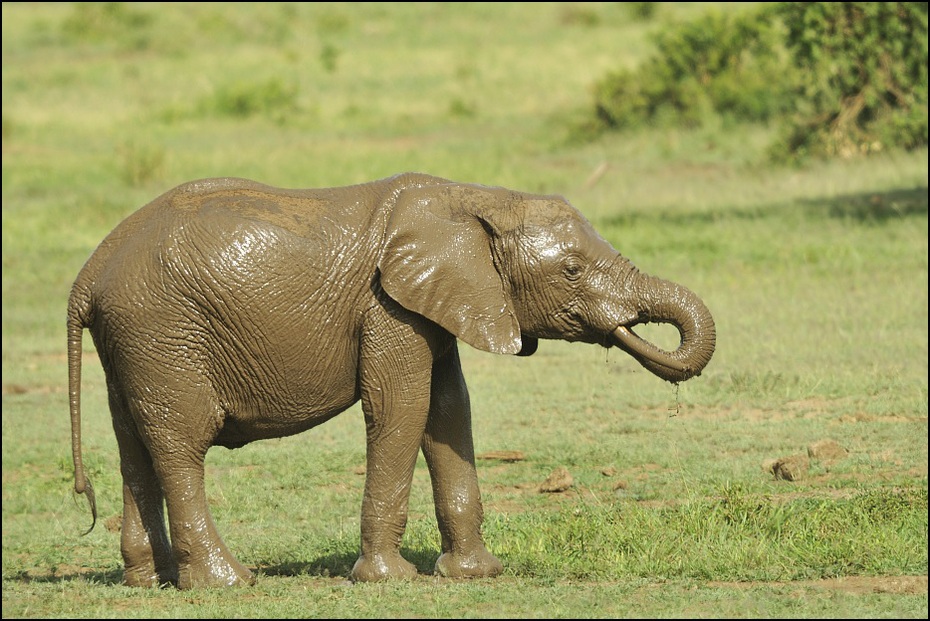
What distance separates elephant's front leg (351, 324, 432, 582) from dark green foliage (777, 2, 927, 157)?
47.1 feet

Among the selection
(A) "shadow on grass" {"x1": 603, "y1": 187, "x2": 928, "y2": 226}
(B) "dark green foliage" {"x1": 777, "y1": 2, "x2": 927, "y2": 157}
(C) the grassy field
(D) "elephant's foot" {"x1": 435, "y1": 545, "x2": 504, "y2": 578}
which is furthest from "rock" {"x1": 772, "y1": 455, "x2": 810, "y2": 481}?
(B) "dark green foliage" {"x1": 777, "y1": 2, "x2": 927, "y2": 157}

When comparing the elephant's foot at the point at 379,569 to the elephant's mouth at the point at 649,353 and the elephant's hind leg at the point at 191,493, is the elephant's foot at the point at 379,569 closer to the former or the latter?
the elephant's hind leg at the point at 191,493

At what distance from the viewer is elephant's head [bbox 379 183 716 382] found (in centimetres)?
701

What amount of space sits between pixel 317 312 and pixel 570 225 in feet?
4.01

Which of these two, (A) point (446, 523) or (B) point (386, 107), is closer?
(A) point (446, 523)

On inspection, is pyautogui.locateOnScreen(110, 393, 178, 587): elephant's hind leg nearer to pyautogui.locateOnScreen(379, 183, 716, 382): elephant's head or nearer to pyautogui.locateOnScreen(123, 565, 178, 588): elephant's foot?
pyautogui.locateOnScreen(123, 565, 178, 588): elephant's foot

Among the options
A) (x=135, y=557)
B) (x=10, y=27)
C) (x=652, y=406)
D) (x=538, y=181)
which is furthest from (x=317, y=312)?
(x=10, y=27)

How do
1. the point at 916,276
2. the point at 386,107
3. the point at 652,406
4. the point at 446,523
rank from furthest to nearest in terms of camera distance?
the point at 386,107, the point at 916,276, the point at 652,406, the point at 446,523

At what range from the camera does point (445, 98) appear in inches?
1215

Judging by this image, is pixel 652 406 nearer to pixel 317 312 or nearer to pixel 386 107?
pixel 317 312

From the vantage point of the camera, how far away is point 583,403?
11484mm

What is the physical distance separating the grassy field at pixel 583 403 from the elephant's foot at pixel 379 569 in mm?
94

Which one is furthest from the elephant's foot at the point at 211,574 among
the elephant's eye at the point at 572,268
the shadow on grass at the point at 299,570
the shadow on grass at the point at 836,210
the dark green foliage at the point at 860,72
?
the dark green foliage at the point at 860,72

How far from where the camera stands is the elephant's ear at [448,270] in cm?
697
